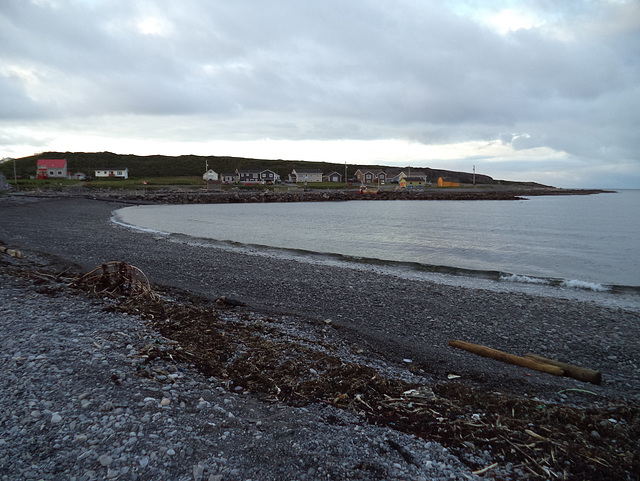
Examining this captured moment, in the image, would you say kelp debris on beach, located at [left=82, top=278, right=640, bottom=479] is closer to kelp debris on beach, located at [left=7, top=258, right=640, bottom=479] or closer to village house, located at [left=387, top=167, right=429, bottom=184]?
kelp debris on beach, located at [left=7, top=258, right=640, bottom=479]

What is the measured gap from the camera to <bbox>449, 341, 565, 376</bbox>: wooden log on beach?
288 inches

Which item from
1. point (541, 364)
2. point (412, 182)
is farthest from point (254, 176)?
point (541, 364)

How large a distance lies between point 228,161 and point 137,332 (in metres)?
190

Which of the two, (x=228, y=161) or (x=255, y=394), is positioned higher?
(x=228, y=161)

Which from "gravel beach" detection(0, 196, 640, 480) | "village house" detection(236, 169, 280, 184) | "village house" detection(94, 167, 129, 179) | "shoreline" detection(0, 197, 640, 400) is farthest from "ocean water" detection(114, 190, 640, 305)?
"village house" detection(94, 167, 129, 179)

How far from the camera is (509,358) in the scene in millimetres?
7824

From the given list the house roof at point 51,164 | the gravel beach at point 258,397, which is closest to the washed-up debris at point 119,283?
the gravel beach at point 258,397

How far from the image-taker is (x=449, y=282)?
52.7 ft

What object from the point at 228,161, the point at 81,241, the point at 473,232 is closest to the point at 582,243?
A: the point at 473,232

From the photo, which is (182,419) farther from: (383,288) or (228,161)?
(228,161)

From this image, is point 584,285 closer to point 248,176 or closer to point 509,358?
point 509,358

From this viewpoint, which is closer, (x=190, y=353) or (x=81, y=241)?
(x=190, y=353)

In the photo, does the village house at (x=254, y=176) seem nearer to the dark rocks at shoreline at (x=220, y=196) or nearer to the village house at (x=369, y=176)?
the dark rocks at shoreline at (x=220, y=196)

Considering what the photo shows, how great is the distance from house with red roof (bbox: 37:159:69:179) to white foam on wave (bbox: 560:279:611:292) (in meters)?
Answer: 134
